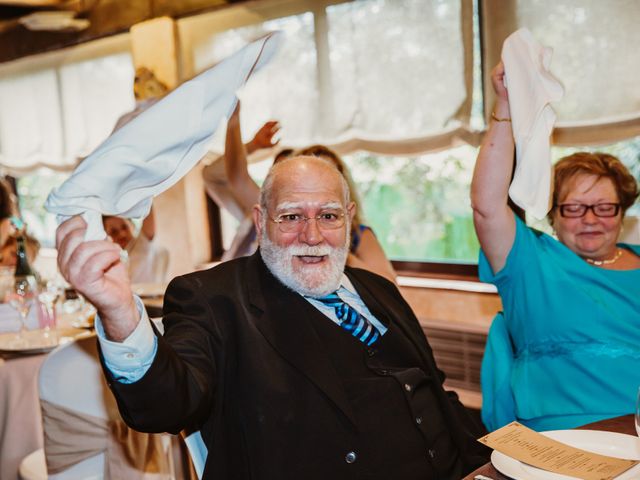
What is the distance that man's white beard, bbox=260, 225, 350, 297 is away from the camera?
71.9 inches

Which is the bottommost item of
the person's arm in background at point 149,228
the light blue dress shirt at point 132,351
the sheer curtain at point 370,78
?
the person's arm in background at point 149,228

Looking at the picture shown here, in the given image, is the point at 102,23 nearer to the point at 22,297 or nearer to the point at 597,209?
the point at 22,297

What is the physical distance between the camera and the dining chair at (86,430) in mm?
1965

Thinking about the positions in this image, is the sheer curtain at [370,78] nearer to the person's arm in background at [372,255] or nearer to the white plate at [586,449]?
the person's arm in background at [372,255]

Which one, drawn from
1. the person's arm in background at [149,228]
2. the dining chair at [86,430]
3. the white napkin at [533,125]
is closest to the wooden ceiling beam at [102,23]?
the person's arm in background at [149,228]

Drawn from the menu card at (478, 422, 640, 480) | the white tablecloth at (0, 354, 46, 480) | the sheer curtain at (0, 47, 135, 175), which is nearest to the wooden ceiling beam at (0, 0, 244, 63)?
the sheer curtain at (0, 47, 135, 175)

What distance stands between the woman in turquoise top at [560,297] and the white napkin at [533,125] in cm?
12

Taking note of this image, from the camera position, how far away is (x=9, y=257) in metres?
4.19

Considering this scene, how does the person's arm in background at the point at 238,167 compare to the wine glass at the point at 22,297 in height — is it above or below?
above

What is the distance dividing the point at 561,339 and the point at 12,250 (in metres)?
3.29

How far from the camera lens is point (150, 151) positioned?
1201 mm

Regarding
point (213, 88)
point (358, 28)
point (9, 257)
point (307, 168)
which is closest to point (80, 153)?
point (9, 257)

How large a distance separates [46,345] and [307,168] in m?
1.39

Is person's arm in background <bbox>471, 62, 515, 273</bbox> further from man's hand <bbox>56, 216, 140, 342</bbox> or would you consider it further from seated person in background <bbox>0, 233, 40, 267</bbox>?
seated person in background <bbox>0, 233, 40, 267</bbox>
